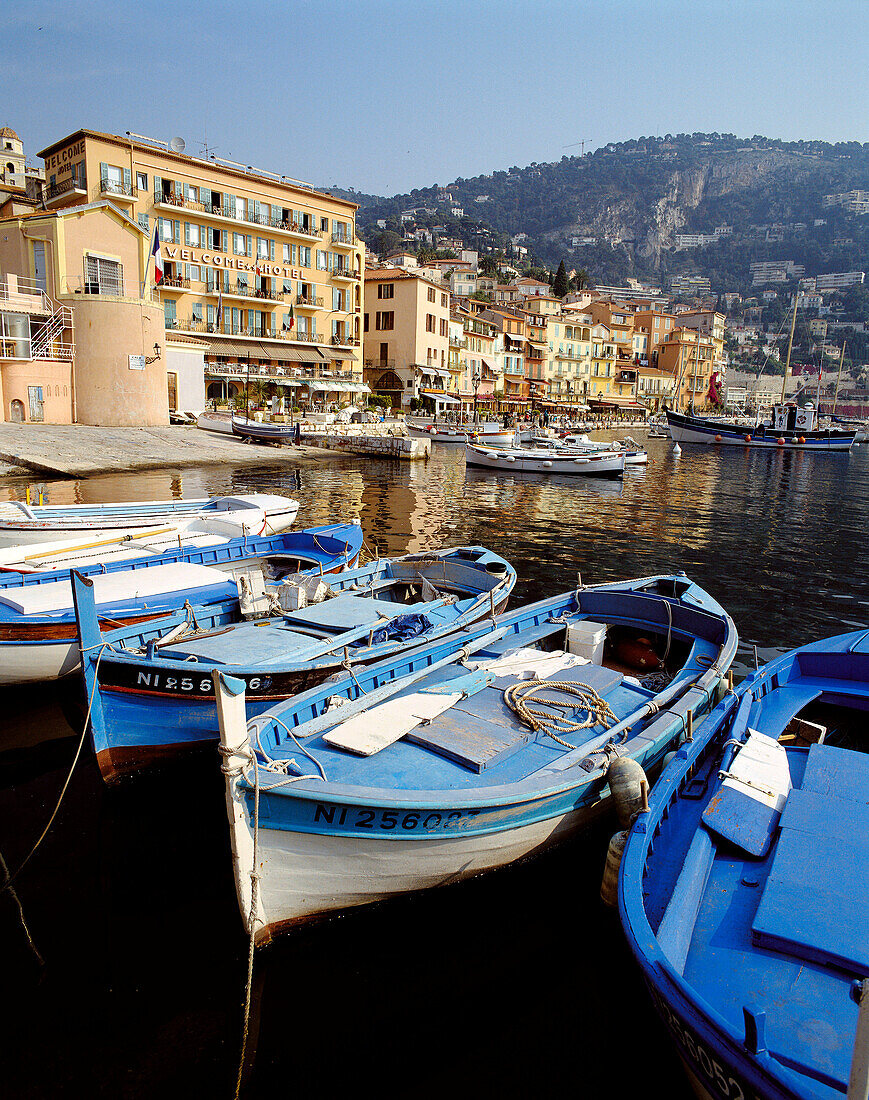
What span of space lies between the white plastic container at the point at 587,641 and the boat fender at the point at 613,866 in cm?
412

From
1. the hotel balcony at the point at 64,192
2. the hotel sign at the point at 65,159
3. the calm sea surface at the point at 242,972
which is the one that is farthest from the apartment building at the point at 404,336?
the calm sea surface at the point at 242,972

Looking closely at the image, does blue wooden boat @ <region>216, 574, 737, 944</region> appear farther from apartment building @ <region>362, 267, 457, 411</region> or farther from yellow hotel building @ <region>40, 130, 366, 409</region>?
apartment building @ <region>362, 267, 457, 411</region>

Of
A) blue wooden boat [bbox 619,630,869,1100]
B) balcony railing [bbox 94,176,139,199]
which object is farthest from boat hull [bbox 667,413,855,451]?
blue wooden boat [bbox 619,630,869,1100]

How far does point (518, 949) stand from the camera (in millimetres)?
6176

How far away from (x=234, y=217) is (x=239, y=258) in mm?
2902

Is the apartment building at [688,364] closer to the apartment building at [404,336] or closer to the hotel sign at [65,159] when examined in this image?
the apartment building at [404,336]

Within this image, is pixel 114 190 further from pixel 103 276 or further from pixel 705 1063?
pixel 705 1063

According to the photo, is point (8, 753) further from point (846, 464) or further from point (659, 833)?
point (846, 464)

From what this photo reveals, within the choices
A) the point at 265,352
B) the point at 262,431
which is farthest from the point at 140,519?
the point at 265,352

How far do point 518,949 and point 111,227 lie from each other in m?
45.2

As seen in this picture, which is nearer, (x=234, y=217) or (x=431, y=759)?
(x=431, y=759)

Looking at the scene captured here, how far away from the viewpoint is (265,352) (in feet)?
185

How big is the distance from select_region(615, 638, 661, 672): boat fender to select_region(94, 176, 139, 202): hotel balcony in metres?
50.9

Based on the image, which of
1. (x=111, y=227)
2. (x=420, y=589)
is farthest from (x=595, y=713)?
(x=111, y=227)
